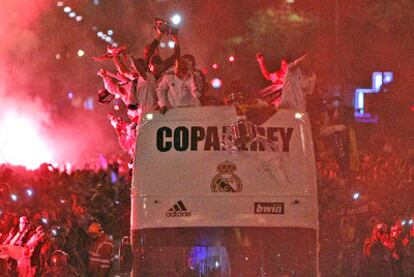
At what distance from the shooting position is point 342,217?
1672 centimetres

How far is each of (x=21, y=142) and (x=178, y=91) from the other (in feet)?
51.6

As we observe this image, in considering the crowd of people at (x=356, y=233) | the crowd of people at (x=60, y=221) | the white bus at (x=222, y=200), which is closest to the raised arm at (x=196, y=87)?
the white bus at (x=222, y=200)

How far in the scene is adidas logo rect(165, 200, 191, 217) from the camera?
9711 mm

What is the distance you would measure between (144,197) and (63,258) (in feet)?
12.9

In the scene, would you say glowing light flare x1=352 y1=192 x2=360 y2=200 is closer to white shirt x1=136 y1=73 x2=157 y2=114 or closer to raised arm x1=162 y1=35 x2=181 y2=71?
raised arm x1=162 y1=35 x2=181 y2=71

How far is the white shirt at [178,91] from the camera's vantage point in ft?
35.8

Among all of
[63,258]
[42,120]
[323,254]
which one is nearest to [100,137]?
[42,120]

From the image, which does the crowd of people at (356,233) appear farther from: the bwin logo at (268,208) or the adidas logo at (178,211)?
the adidas logo at (178,211)

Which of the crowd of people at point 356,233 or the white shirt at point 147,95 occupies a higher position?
the white shirt at point 147,95

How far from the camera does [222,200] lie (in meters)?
9.70

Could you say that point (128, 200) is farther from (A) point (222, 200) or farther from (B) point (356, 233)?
(A) point (222, 200)

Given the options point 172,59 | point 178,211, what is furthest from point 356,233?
point 178,211

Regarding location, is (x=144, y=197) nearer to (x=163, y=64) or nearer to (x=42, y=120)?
(x=163, y=64)

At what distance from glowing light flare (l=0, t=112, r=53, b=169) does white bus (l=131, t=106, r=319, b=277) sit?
1426cm
